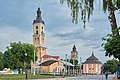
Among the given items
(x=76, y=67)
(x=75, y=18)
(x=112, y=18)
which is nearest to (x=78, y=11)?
(x=75, y=18)

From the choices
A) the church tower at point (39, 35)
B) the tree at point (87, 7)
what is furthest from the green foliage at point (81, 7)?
the church tower at point (39, 35)

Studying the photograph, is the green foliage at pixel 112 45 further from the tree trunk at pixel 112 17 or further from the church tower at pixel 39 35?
the church tower at pixel 39 35

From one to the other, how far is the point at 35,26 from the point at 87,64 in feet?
114

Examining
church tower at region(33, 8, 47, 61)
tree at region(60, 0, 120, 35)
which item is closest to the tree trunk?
tree at region(60, 0, 120, 35)

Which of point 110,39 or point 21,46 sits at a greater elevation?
point 21,46

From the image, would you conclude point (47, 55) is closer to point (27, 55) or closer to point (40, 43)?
point (40, 43)

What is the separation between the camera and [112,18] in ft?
39.1

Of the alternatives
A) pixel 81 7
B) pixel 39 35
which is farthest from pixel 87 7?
pixel 39 35

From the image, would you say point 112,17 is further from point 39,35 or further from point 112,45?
point 39,35

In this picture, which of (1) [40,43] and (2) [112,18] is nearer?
(2) [112,18]

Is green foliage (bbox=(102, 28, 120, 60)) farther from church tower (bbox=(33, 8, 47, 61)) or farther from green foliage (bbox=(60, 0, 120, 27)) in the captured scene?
church tower (bbox=(33, 8, 47, 61))

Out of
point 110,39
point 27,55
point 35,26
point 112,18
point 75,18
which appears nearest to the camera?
point 75,18

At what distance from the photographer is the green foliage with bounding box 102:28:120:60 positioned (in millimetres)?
12619

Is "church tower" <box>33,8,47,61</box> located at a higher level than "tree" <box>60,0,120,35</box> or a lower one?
higher
